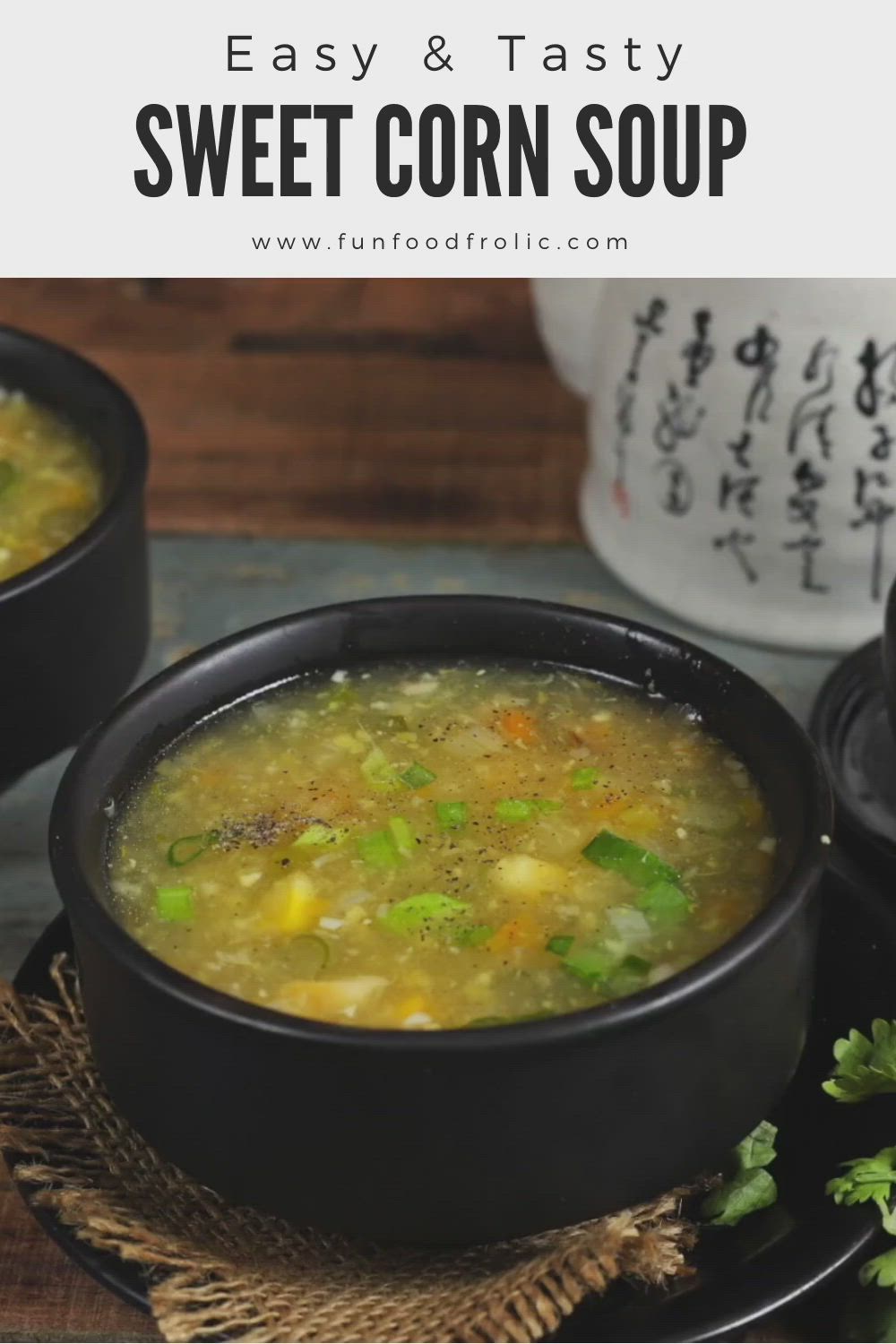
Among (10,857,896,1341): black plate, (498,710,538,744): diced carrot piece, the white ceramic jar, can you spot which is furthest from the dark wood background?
(10,857,896,1341): black plate

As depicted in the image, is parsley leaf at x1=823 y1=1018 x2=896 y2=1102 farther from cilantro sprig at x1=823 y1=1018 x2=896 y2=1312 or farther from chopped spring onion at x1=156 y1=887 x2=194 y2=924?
chopped spring onion at x1=156 y1=887 x2=194 y2=924

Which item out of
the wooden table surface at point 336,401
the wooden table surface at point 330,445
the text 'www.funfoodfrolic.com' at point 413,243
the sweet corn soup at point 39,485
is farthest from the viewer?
the wooden table surface at point 336,401

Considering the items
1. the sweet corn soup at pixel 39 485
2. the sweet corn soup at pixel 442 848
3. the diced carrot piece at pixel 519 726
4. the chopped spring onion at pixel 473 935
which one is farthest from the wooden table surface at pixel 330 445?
the chopped spring onion at pixel 473 935

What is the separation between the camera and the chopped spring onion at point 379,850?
1.66 meters

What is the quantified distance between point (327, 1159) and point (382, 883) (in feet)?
0.82

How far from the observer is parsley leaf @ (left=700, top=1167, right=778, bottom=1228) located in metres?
1.62

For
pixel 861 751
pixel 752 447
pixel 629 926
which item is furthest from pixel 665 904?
pixel 752 447

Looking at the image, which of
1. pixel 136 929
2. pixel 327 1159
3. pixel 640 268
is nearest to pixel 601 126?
pixel 640 268

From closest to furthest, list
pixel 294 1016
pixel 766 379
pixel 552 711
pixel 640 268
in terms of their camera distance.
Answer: pixel 294 1016, pixel 552 711, pixel 640 268, pixel 766 379

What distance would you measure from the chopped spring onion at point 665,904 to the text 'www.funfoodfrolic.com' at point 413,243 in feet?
2.57

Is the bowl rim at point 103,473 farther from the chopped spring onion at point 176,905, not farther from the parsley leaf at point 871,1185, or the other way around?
the parsley leaf at point 871,1185

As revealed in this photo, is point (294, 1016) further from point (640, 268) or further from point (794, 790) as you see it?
point (640, 268)

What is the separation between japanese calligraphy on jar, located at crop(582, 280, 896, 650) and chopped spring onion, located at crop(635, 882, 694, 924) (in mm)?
1017

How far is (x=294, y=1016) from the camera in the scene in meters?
1.43
